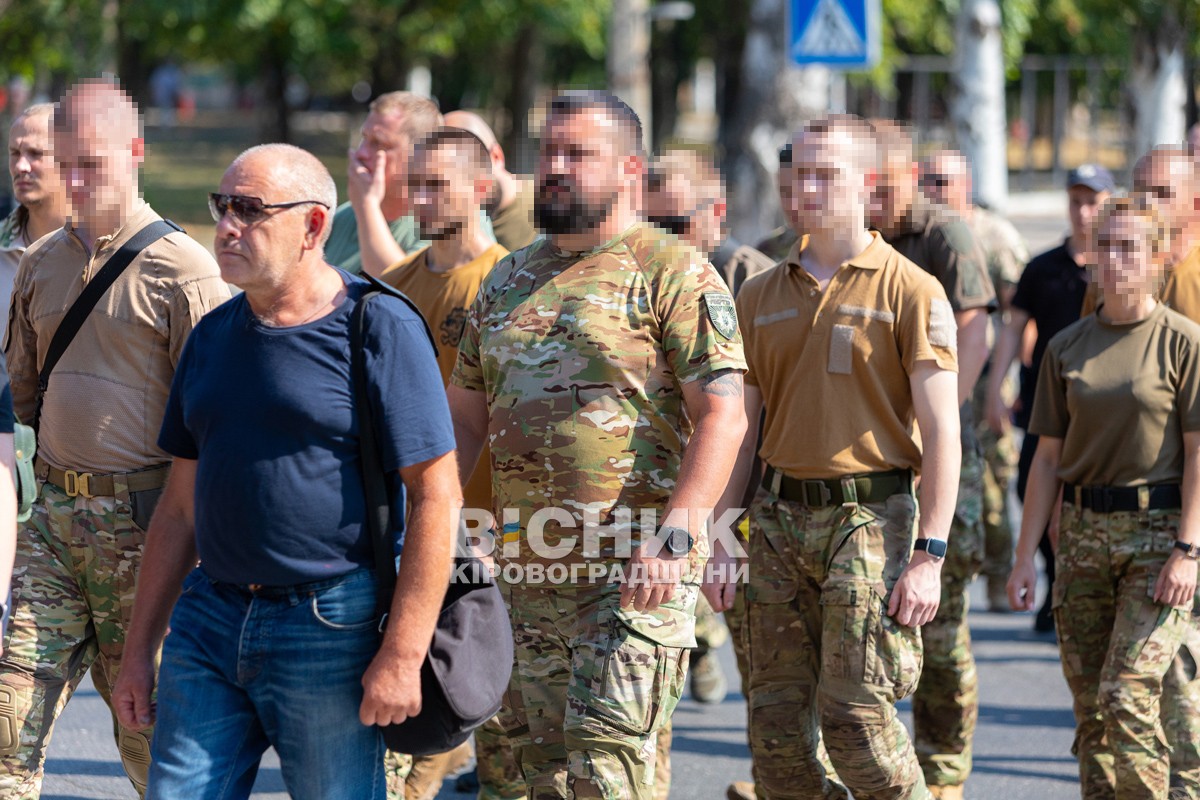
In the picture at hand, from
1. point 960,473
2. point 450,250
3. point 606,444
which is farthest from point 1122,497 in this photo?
point 450,250

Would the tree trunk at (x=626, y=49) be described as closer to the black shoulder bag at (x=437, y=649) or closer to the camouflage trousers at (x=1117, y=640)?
the camouflage trousers at (x=1117, y=640)

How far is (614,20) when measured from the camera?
64.8ft

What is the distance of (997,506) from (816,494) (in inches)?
160

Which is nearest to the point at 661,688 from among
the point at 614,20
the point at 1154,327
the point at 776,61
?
the point at 1154,327

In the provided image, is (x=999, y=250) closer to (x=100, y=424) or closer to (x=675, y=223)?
(x=675, y=223)

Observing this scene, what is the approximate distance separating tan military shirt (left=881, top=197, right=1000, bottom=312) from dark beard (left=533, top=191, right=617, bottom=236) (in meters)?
2.31

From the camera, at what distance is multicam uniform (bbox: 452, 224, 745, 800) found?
4.01 metres

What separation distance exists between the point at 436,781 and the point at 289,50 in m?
27.6

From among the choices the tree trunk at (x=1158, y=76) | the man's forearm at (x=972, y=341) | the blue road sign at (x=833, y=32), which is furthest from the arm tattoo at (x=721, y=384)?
the tree trunk at (x=1158, y=76)

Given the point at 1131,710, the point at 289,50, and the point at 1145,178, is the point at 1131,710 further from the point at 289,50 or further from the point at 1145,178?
the point at 289,50

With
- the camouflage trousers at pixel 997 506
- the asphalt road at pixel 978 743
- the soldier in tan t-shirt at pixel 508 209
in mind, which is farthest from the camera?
the camouflage trousers at pixel 997 506

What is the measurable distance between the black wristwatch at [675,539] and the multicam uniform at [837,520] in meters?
0.89

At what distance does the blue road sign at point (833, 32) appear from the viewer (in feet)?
36.5

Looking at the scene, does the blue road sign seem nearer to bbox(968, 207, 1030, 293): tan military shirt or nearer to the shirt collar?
bbox(968, 207, 1030, 293): tan military shirt
